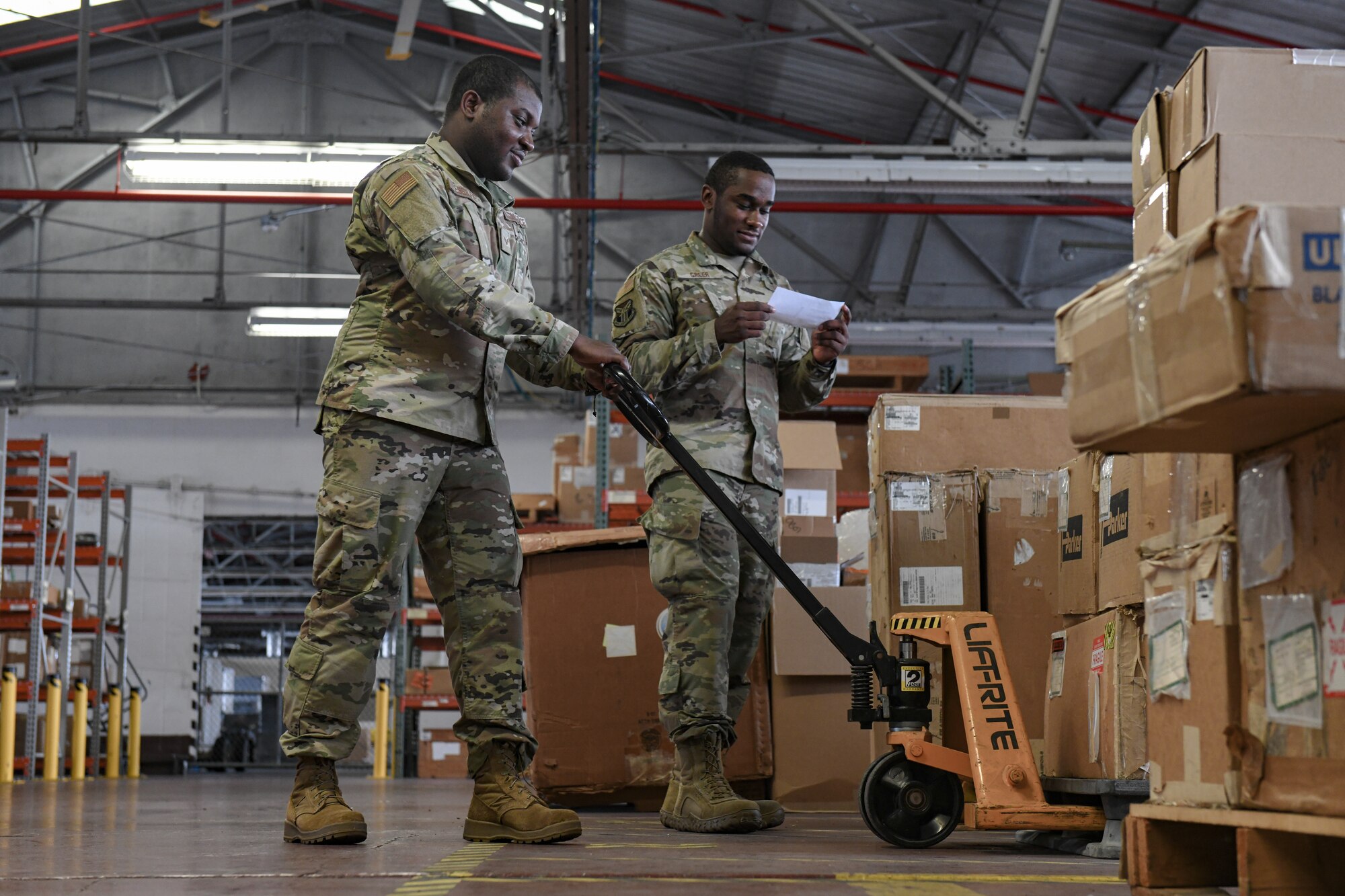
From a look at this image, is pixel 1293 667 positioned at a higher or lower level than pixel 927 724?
higher

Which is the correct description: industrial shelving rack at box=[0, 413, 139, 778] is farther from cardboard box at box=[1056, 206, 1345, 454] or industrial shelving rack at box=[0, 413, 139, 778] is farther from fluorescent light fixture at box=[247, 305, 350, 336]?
cardboard box at box=[1056, 206, 1345, 454]

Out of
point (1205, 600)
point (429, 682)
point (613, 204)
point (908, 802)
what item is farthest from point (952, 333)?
point (1205, 600)

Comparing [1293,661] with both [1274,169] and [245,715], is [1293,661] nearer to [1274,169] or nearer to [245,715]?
[1274,169]

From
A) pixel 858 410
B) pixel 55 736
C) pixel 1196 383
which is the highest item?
pixel 858 410

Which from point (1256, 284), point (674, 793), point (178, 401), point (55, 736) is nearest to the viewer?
point (1256, 284)

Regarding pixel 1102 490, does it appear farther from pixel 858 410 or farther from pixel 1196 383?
pixel 858 410

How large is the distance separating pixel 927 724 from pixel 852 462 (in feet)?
19.8

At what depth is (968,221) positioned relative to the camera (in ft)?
50.0

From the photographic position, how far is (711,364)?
12.1 ft

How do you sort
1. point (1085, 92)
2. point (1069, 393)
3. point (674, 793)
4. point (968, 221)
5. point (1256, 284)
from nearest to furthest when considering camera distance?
point (1256, 284) → point (1069, 393) → point (674, 793) → point (1085, 92) → point (968, 221)

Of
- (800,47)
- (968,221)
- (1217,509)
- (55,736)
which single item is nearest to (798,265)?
(968,221)

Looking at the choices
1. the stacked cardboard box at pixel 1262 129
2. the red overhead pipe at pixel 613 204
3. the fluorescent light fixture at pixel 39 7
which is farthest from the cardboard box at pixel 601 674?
the fluorescent light fixture at pixel 39 7

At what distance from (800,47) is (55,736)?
28.8 ft

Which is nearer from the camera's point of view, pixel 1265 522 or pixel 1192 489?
pixel 1265 522
